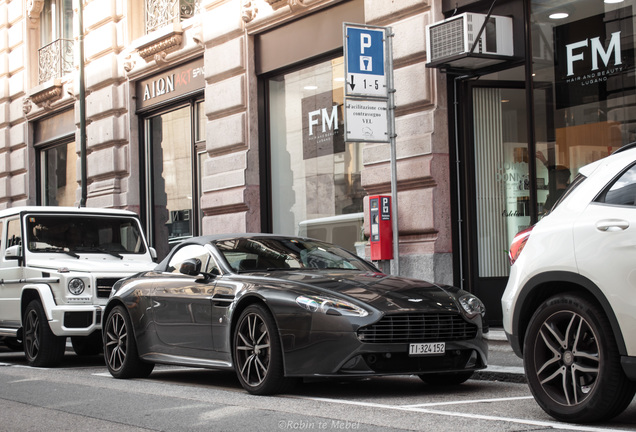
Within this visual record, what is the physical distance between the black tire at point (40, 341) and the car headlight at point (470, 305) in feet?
18.5

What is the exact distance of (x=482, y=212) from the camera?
1317 centimetres

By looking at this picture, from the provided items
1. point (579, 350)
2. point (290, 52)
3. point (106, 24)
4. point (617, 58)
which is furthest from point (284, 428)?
point (106, 24)

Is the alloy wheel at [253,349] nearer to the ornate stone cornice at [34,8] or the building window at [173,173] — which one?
the building window at [173,173]

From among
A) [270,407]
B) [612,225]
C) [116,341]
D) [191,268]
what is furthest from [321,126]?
[612,225]

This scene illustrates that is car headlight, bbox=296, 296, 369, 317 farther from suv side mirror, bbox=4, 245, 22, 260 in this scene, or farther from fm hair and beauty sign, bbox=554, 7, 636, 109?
suv side mirror, bbox=4, 245, 22, 260

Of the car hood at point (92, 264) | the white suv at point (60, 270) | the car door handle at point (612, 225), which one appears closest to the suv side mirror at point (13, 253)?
the white suv at point (60, 270)

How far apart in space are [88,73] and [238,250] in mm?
14566

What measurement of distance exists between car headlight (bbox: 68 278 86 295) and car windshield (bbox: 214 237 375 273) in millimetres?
3035

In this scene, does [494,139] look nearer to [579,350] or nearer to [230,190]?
[230,190]

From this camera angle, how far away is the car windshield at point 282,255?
871 cm

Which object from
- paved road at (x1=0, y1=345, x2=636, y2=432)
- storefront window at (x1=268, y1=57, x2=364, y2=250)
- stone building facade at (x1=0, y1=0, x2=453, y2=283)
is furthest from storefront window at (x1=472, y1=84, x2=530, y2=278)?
paved road at (x1=0, y1=345, x2=636, y2=432)

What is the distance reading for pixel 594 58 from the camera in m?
11.5

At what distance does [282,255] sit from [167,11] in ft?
40.1

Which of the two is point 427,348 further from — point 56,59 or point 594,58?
point 56,59
